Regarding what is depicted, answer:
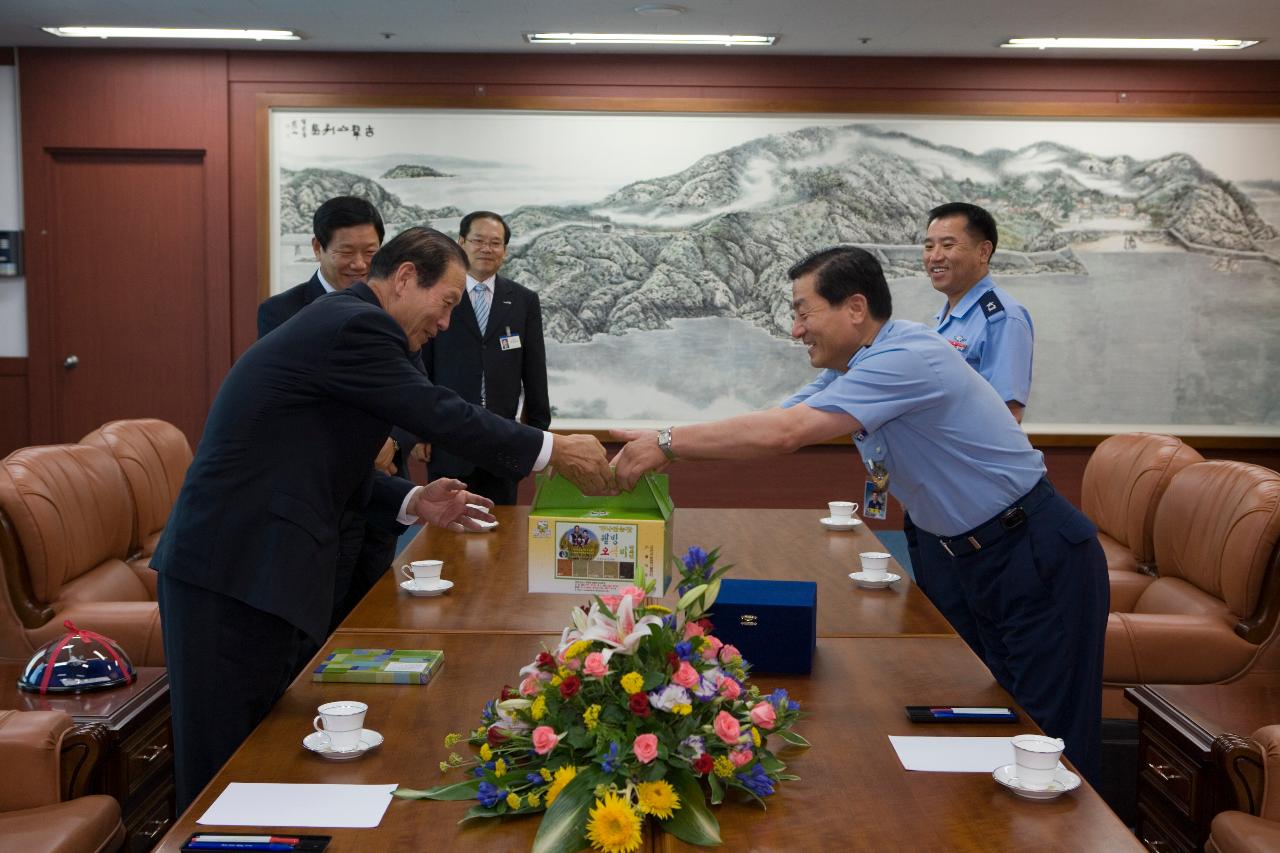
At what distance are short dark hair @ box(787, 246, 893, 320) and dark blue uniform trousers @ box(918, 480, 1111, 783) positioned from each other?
60 cm

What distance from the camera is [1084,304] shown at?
749 centimetres

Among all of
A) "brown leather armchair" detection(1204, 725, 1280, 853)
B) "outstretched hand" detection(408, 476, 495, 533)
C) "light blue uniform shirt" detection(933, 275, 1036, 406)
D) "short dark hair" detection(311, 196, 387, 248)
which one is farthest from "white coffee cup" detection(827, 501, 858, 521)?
"short dark hair" detection(311, 196, 387, 248)

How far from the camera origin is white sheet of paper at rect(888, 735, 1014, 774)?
1.99 meters

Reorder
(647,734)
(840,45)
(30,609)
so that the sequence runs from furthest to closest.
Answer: (840,45)
(30,609)
(647,734)

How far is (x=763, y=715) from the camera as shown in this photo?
179 centimetres

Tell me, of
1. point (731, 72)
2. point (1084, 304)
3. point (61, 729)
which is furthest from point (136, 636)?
point (1084, 304)

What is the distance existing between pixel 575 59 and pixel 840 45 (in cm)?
152

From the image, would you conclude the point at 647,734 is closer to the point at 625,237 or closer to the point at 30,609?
the point at 30,609

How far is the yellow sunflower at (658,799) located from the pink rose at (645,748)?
1.4 inches

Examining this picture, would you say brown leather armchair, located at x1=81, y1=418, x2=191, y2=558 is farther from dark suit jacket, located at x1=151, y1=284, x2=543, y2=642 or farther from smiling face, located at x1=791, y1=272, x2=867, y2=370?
smiling face, located at x1=791, y1=272, x2=867, y2=370

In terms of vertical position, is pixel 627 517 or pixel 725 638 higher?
pixel 627 517

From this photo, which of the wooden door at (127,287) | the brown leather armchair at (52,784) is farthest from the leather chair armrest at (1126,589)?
the wooden door at (127,287)

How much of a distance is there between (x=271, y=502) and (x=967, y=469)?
1.58 meters

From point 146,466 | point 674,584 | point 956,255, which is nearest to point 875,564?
point 674,584
